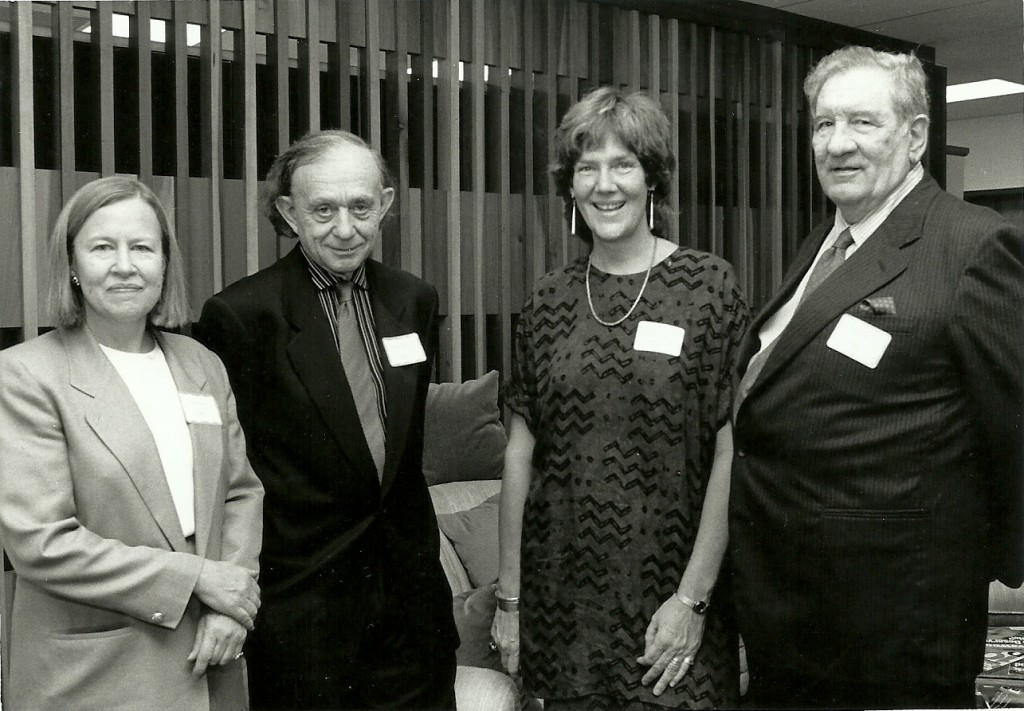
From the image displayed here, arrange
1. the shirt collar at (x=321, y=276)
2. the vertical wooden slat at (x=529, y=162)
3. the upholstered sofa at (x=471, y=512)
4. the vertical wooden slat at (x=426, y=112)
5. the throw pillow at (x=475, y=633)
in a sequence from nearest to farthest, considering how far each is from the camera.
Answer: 1. the shirt collar at (x=321, y=276)
2. the upholstered sofa at (x=471, y=512)
3. the throw pillow at (x=475, y=633)
4. the vertical wooden slat at (x=426, y=112)
5. the vertical wooden slat at (x=529, y=162)

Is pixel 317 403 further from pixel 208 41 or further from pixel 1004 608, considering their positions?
pixel 1004 608

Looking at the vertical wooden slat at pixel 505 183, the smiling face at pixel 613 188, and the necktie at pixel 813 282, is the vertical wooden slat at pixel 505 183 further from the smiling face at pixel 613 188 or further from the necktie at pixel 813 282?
the necktie at pixel 813 282

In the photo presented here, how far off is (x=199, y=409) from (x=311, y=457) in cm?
25

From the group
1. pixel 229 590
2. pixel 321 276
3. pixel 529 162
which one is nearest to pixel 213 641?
pixel 229 590

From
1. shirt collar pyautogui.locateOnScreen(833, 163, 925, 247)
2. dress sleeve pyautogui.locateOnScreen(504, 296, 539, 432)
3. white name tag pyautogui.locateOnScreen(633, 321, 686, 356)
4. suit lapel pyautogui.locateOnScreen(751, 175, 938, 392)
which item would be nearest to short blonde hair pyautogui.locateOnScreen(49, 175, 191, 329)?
dress sleeve pyautogui.locateOnScreen(504, 296, 539, 432)

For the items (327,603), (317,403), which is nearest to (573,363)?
(317,403)

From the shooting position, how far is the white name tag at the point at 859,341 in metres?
1.68

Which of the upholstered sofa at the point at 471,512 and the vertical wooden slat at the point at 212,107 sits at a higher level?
the vertical wooden slat at the point at 212,107

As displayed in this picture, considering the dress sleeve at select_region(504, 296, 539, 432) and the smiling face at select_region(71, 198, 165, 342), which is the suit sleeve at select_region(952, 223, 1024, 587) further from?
the smiling face at select_region(71, 198, 165, 342)

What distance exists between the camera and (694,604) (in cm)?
191

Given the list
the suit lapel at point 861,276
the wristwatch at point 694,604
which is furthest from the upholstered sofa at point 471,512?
the suit lapel at point 861,276

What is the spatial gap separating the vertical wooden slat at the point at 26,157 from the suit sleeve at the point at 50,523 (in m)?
1.07

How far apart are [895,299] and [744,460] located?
413 mm

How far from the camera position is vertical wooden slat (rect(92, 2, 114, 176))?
2.70m
